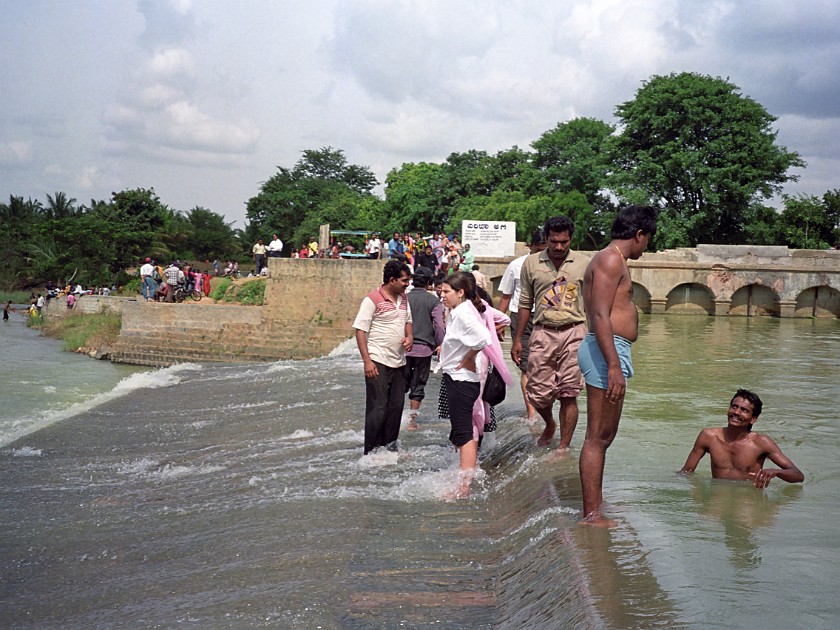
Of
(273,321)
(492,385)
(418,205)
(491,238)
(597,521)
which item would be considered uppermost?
(418,205)

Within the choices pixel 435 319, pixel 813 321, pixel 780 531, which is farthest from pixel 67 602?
pixel 813 321

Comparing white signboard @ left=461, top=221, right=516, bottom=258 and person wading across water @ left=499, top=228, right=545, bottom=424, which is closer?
person wading across water @ left=499, top=228, right=545, bottom=424

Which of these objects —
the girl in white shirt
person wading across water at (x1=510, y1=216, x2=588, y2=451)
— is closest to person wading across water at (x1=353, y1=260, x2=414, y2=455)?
the girl in white shirt

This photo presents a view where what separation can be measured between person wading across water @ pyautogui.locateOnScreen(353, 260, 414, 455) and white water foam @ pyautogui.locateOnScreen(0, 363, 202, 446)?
5756 mm

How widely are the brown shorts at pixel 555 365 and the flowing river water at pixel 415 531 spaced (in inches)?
17.4

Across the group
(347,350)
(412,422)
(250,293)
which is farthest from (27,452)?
(250,293)

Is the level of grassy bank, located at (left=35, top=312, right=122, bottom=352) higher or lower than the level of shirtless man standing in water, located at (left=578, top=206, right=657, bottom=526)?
lower

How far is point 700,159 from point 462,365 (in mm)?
31198

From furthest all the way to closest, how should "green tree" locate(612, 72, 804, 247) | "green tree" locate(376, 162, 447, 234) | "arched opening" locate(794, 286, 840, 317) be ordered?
"green tree" locate(376, 162, 447, 234), "green tree" locate(612, 72, 804, 247), "arched opening" locate(794, 286, 840, 317)

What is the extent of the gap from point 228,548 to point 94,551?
37.7 inches

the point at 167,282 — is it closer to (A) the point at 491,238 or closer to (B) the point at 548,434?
(A) the point at 491,238

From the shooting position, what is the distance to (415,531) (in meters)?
5.34

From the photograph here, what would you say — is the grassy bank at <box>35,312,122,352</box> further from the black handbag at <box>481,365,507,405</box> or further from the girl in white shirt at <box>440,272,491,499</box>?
the girl in white shirt at <box>440,272,491,499</box>

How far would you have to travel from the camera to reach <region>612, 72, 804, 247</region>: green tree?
112 ft
